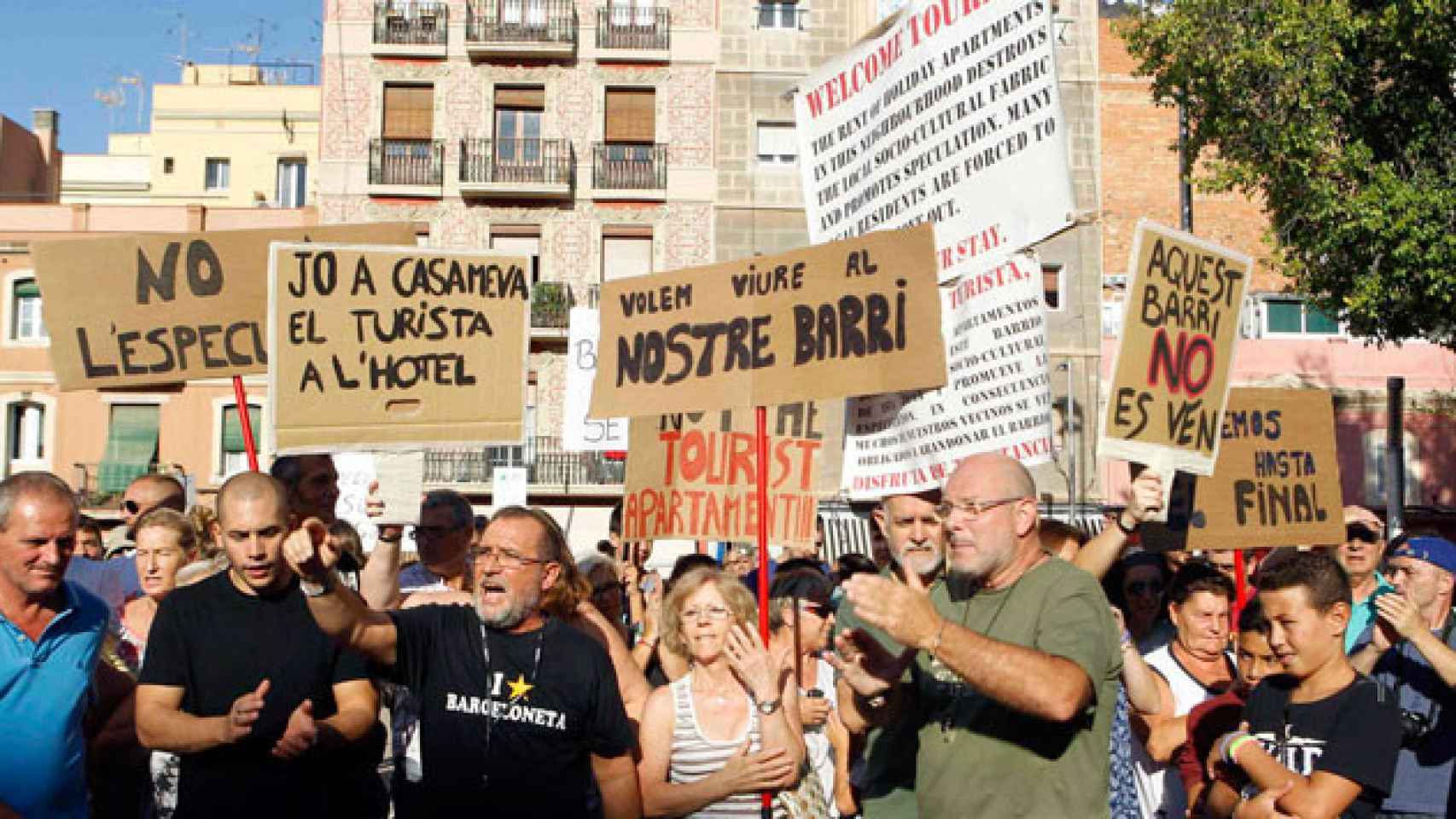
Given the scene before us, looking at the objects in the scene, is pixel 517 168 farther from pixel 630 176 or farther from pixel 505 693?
pixel 505 693

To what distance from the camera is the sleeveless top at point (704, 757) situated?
608 centimetres

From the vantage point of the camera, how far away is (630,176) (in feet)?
106

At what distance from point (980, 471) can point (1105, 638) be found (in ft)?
1.83

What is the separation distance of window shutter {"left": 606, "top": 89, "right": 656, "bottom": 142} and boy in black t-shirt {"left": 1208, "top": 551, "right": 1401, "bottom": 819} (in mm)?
27722

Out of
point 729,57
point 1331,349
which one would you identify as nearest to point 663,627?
point 729,57

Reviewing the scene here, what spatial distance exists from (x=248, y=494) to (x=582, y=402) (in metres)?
9.43

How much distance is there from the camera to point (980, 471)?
4.80 metres

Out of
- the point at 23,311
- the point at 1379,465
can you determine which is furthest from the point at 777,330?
the point at 23,311

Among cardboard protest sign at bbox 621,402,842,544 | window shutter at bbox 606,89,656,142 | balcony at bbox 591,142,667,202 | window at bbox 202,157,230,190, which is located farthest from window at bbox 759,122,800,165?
cardboard protest sign at bbox 621,402,842,544

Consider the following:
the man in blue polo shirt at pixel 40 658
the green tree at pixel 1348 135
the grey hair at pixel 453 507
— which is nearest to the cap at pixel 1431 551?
the grey hair at pixel 453 507

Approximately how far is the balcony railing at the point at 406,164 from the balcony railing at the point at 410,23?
1.91 meters

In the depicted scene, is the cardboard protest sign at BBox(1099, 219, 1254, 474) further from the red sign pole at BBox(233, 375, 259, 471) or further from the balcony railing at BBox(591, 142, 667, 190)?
the balcony railing at BBox(591, 142, 667, 190)

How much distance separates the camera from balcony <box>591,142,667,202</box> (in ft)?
106

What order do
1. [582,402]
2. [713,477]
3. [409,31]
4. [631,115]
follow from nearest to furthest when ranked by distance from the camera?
[713,477] → [582,402] → [409,31] → [631,115]
